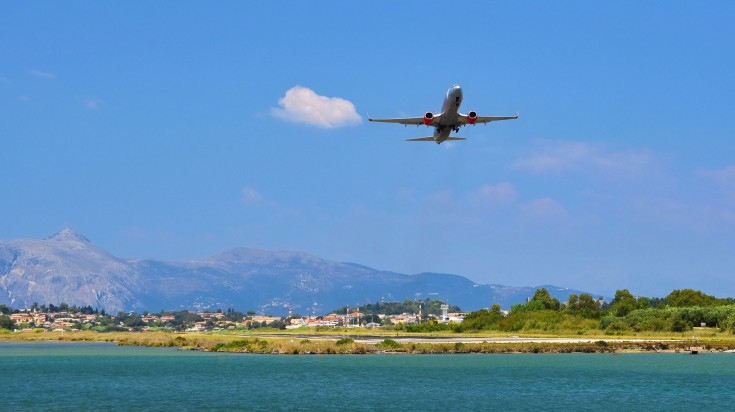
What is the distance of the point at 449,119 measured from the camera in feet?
273

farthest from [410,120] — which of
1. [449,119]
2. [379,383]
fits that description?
[379,383]

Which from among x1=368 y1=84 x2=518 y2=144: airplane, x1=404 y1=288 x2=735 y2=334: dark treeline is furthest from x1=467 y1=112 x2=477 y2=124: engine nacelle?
x1=404 y1=288 x2=735 y2=334: dark treeline

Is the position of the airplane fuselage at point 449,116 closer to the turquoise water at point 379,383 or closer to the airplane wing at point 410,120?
the airplane wing at point 410,120

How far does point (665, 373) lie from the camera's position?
96.1m

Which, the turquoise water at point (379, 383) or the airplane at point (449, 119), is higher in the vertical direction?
the airplane at point (449, 119)

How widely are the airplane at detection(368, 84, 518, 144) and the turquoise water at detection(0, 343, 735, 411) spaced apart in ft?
74.4

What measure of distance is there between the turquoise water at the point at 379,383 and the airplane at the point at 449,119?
22684 mm

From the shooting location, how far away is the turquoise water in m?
72.0

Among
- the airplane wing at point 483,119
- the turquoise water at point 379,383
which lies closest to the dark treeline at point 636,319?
the turquoise water at point 379,383

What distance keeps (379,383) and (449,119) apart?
2478cm

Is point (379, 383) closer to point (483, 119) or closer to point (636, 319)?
point (483, 119)

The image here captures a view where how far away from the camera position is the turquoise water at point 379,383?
72000 millimetres

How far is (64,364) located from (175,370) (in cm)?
2201

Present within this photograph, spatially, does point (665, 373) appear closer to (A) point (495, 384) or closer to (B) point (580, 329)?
(A) point (495, 384)
